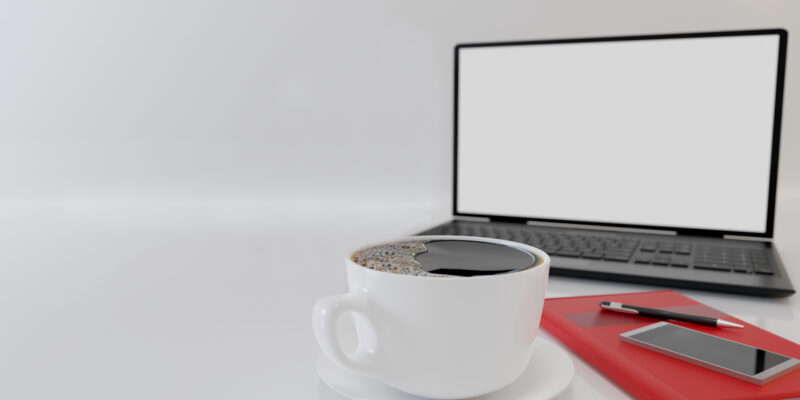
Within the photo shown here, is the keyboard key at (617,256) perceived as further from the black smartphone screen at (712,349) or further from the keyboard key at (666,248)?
the black smartphone screen at (712,349)

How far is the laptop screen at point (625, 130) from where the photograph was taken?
32.6 inches

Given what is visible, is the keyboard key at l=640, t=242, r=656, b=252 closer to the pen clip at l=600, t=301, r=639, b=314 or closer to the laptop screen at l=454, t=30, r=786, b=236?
the laptop screen at l=454, t=30, r=786, b=236

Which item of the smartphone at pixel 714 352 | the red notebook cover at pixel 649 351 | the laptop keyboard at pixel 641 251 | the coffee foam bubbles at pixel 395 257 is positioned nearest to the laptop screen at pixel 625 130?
the laptop keyboard at pixel 641 251

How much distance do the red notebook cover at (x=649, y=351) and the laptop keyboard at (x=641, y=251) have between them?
126 millimetres

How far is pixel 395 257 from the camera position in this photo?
35 centimetres

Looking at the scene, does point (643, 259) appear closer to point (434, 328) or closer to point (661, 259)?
point (661, 259)

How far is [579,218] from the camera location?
0.94 metres

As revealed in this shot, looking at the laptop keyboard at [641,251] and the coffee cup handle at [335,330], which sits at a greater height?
the coffee cup handle at [335,330]

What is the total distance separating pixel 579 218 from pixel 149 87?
3.89ft

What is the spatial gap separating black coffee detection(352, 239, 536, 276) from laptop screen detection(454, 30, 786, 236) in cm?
60

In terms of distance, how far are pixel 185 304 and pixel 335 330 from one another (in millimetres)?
332

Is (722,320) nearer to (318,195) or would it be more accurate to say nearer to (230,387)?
(230,387)

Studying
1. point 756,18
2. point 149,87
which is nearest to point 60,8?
point 149,87

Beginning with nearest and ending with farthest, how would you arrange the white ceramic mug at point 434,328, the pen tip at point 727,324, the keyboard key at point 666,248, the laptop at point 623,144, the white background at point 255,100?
the white ceramic mug at point 434,328, the pen tip at point 727,324, the keyboard key at point 666,248, the laptop at point 623,144, the white background at point 255,100
